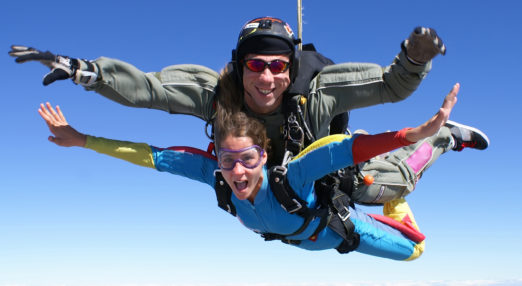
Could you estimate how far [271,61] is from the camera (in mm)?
4375

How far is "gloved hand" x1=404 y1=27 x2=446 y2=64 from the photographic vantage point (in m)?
3.57

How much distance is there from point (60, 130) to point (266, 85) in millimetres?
1669

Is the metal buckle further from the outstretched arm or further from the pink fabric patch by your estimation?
the pink fabric patch

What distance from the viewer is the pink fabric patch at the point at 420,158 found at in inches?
219

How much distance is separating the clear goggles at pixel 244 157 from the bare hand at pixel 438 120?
1285 millimetres

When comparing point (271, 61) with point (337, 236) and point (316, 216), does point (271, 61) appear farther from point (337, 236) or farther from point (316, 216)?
point (337, 236)

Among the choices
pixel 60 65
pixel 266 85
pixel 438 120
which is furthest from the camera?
pixel 266 85

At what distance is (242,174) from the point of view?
14.4 ft

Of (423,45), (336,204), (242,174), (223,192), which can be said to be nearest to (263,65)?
(242,174)

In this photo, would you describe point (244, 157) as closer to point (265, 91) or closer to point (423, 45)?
point (265, 91)

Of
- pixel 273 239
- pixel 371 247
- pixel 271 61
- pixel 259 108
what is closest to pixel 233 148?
pixel 259 108

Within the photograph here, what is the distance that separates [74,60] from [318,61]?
6.13 ft

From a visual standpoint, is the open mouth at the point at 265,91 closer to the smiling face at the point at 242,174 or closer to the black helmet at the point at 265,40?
the black helmet at the point at 265,40

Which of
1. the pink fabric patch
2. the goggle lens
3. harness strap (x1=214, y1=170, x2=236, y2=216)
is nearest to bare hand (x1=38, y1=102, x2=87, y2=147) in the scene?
harness strap (x1=214, y1=170, x2=236, y2=216)
